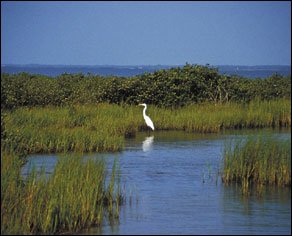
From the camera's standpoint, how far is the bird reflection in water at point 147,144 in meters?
17.7

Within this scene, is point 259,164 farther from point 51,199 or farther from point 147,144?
point 147,144

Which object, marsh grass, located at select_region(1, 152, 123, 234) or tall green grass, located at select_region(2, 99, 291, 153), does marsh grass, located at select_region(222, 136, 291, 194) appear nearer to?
marsh grass, located at select_region(1, 152, 123, 234)

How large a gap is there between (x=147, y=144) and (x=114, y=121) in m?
1.44

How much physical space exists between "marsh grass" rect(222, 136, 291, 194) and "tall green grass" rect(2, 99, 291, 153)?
4610mm

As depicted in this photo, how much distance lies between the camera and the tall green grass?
16172mm

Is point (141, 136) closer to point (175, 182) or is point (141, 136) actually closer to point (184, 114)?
point (184, 114)

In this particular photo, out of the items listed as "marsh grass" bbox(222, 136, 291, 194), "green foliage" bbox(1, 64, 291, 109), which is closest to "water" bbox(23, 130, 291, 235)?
"marsh grass" bbox(222, 136, 291, 194)

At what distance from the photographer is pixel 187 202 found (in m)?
11.3

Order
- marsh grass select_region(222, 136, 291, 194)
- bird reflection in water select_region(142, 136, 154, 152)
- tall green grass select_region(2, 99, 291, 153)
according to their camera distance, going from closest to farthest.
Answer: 1. marsh grass select_region(222, 136, 291, 194)
2. tall green grass select_region(2, 99, 291, 153)
3. bird reflection in water select_region(142, 136, 154, 152)

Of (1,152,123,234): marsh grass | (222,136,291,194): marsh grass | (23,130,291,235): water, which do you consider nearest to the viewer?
(1,152,123,234): marsh grass

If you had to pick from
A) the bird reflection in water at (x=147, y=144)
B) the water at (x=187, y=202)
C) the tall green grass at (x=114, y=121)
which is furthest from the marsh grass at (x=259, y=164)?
the bird reflection in water at (x=147, y=144)

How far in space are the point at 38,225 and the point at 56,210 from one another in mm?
359

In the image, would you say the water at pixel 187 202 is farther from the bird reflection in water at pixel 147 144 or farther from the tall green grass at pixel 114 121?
the bird reflection in water at pixel 147 144

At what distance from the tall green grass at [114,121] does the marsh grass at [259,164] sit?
461cm
